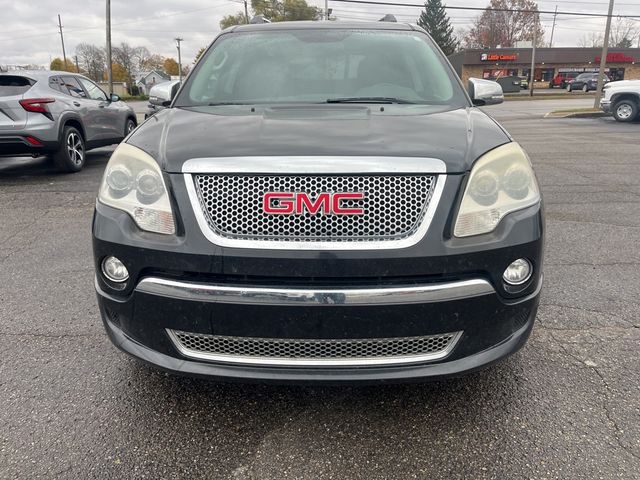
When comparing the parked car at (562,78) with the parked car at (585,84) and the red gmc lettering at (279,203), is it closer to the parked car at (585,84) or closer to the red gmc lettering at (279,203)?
the parked car at (585,84)

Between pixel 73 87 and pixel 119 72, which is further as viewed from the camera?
pixel 119 72

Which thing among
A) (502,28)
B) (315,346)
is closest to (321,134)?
(315,346)

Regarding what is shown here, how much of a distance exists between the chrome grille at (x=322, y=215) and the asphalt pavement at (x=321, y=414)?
2.83 feet

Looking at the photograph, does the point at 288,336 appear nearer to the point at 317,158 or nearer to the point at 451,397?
the point at 317,158

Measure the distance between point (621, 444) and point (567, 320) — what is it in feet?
3.85

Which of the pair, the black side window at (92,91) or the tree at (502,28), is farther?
the tree at (502,28)

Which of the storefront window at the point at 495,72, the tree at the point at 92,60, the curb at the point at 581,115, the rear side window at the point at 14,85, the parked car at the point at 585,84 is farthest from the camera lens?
the tree at the point at 92,60

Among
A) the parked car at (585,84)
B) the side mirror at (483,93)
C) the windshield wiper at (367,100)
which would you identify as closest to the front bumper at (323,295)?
the windshield wiper at (367,100)

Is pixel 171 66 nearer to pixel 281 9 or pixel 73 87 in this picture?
pixel 281 9

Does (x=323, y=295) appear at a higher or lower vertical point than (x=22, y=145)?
higher

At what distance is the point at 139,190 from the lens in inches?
80.1

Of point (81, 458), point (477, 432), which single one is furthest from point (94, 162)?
point (477, 432)

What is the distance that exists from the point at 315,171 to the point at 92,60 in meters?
98.7

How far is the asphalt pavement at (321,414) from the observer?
196cm
